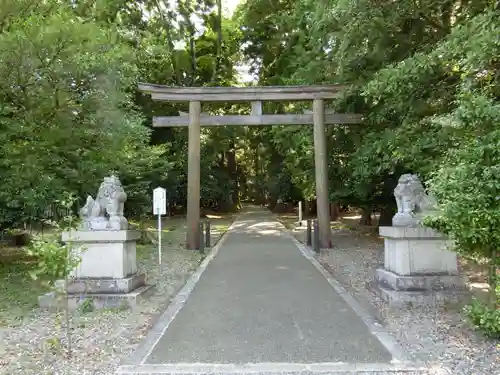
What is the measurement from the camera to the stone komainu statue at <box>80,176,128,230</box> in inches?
287

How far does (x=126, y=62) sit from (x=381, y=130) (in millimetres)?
6803

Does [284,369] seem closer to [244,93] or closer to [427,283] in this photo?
[427,283]

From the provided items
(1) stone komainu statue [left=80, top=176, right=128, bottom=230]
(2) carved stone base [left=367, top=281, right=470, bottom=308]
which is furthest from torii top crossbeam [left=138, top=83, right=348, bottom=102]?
(2) carved stone base [left=367, top=281, right=470, bottom=308]

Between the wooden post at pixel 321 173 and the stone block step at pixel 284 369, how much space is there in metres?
9.84

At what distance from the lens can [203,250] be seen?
13.8 metres

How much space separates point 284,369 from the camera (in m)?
4.36

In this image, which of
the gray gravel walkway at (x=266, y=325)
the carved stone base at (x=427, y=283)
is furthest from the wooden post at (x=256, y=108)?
the carved stone base at (x=427, y=283)

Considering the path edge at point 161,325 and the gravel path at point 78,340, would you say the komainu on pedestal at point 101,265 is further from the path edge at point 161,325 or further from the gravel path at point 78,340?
the path edge at point 161,325

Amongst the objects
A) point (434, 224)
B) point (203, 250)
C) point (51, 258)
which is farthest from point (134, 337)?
point (203, 250)

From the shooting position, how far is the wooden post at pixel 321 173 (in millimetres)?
14250

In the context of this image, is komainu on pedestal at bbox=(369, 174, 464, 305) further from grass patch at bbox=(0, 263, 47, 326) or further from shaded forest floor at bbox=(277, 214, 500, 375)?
grass patch at bbox=(0, 263, 47, 326)

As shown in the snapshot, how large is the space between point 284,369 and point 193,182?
34.6 ft

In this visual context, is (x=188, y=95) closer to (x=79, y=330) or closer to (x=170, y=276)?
(x=170, y=276)

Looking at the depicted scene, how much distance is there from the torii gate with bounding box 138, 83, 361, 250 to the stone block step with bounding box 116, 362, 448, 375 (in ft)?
32.4
